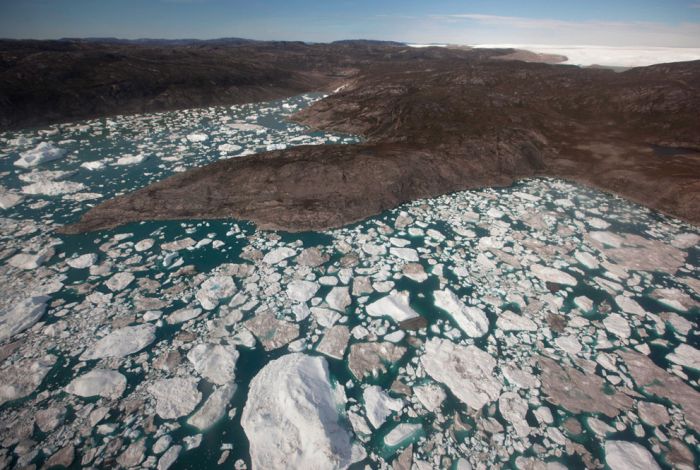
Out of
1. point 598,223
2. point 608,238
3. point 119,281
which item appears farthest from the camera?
point 598,223

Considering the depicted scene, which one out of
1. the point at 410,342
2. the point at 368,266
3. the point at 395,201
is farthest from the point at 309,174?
the point at 410,342

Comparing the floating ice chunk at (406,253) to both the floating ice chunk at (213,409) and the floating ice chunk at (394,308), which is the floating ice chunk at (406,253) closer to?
the floating ice chunk at (394,308)

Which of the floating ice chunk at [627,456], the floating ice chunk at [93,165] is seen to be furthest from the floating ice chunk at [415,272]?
the floating ice chunk at [93,165]

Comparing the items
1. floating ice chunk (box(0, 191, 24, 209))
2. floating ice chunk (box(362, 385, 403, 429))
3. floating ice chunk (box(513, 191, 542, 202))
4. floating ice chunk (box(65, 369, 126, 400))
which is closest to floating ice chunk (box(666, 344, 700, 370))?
floating ice chunk (box(362, 385, 403, 429))

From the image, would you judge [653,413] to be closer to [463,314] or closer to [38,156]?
[463,314]

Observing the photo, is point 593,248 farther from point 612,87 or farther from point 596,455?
point 612,87

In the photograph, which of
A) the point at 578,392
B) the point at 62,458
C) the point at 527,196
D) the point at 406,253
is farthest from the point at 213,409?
the point at 527,196
